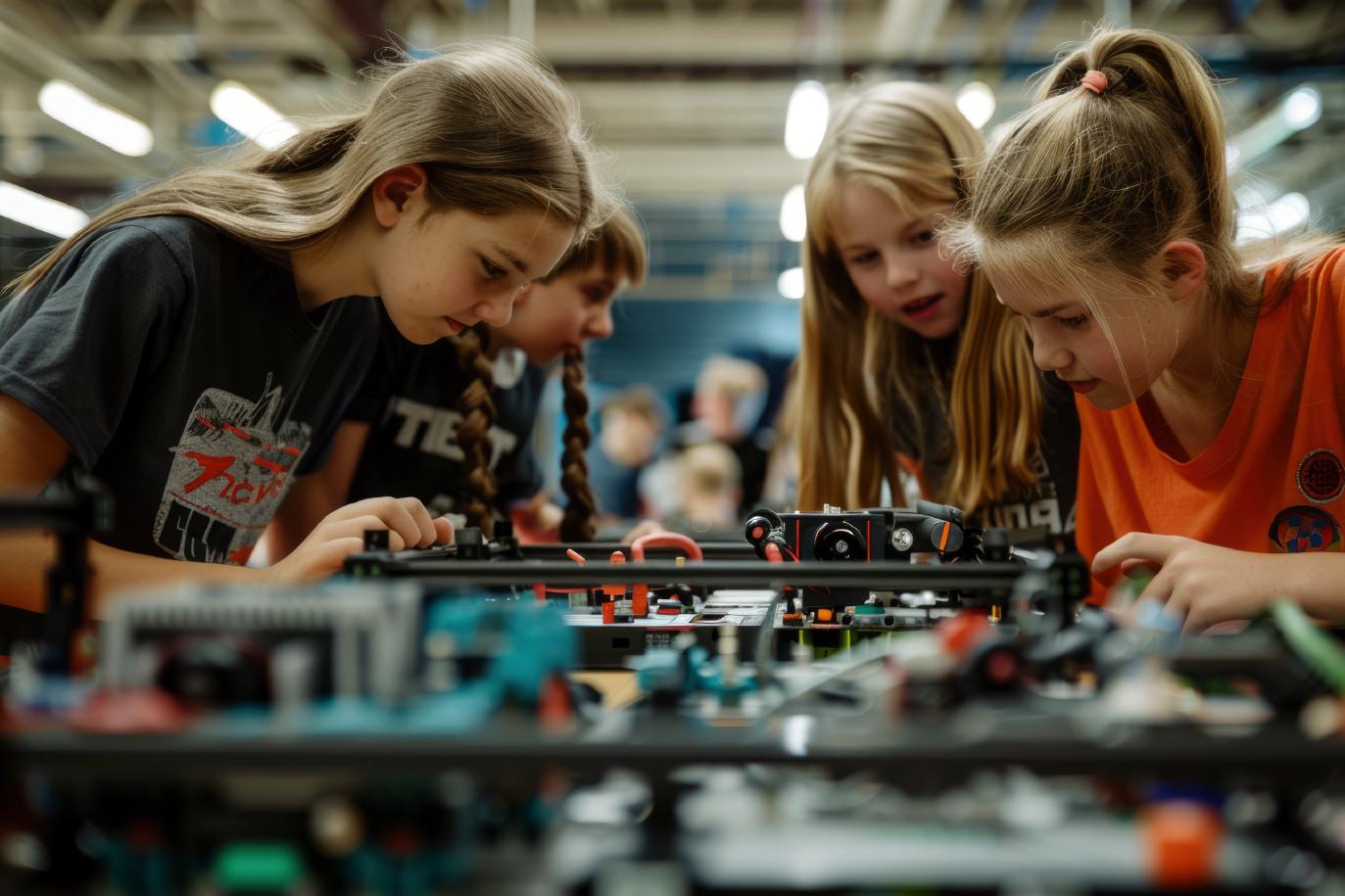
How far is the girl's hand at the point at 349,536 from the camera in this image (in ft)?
3.18

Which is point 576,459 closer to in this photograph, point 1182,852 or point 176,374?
point 176,374

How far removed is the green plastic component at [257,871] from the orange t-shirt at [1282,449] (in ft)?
3.69

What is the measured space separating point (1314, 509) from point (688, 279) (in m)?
7.99

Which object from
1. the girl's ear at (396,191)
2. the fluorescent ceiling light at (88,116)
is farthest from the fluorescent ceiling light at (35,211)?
the girl's ear at (396,191)

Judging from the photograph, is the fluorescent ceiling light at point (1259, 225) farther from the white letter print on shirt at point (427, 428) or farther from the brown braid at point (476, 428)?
the white letter print on shirt at point (427, 428)

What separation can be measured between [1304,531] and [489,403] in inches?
48.1

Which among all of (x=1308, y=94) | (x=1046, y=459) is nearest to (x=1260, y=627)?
(x=1046, y=459)

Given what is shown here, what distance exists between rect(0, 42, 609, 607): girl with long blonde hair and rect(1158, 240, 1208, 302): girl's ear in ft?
2.54

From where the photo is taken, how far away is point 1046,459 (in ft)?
5.32

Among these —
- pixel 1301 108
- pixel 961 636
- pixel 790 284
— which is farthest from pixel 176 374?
pixel 790 284

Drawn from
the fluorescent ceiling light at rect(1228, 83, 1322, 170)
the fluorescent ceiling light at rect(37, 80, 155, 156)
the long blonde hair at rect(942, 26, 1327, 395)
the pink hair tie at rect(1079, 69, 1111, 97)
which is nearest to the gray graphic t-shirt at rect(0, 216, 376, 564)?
the long blonde hair at rect(942, 26, 1327, 395)

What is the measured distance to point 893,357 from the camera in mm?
1802

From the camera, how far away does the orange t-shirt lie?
1242 mm

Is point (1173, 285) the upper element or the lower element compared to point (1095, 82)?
lower
